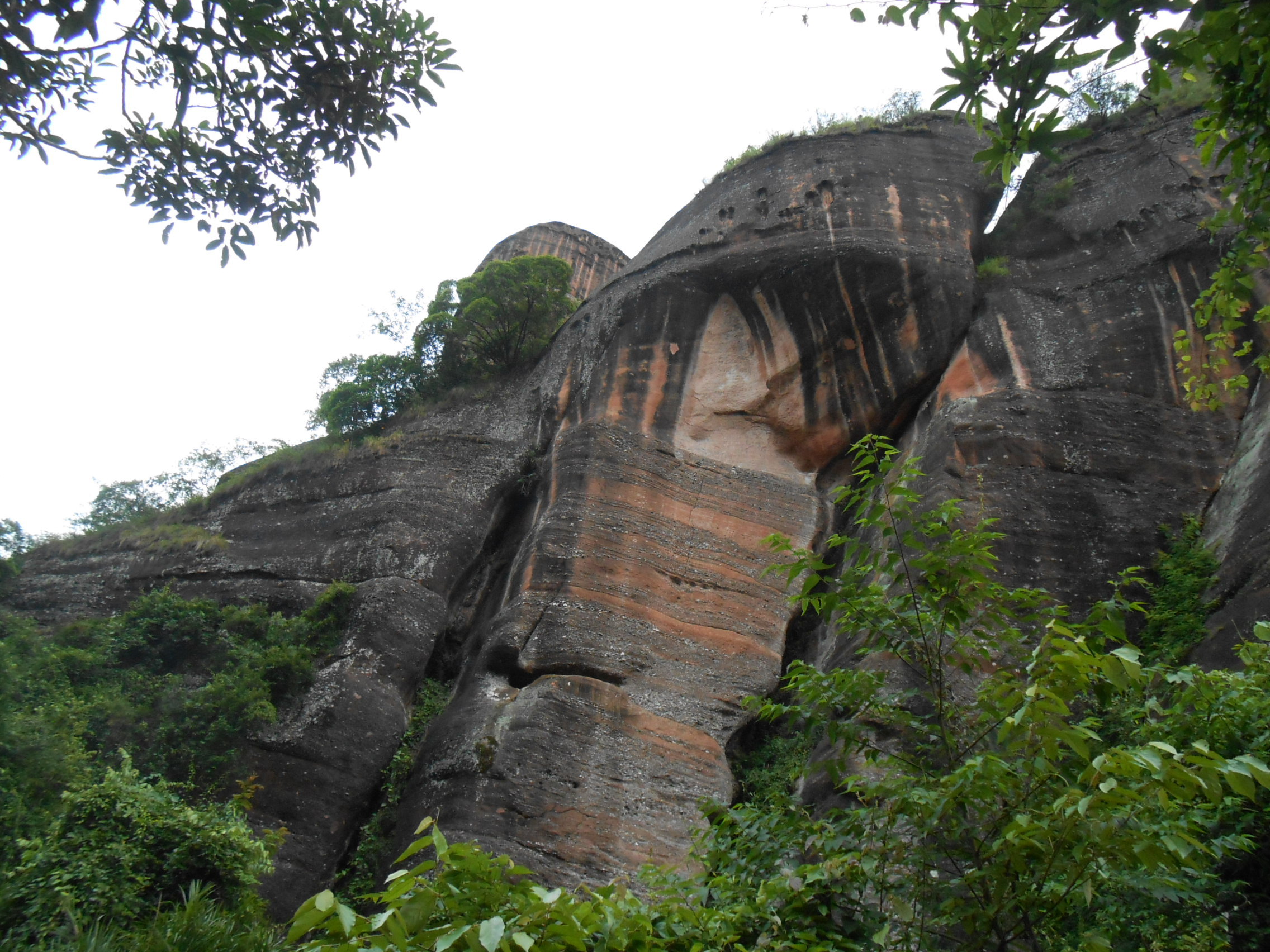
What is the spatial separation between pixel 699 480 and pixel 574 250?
18.4m

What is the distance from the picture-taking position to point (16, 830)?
8.72m

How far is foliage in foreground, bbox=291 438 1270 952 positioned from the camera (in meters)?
3.12

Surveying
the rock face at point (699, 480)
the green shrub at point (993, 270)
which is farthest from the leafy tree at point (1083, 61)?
the green shrub at point (993, 270)

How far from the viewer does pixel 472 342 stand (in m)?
20.3

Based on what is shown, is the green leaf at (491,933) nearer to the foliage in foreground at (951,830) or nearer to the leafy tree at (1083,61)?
the foliage in foreground at (951,830)

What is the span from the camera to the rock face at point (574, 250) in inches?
1190

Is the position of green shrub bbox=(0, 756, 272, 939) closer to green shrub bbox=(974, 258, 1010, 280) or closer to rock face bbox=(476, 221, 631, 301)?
green shrub bbox=(974, 258, 1010, 280)

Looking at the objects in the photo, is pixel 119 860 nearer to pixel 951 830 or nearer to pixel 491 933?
pixel 491 933

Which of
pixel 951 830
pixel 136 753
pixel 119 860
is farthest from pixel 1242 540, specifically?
pixel 136 753

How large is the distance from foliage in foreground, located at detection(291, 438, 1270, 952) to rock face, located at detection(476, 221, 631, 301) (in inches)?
1025

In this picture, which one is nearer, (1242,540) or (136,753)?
(1242,540)

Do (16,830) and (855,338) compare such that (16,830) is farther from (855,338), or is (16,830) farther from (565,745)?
(855,338)

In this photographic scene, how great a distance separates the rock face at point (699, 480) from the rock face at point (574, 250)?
1293 centimetres

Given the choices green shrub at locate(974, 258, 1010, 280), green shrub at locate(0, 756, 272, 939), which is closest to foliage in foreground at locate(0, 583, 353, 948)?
green shrub at locate(0, 756, 272, 939)
